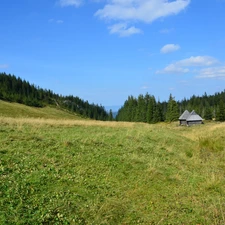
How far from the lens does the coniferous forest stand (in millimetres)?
90375

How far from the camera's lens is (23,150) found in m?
9.57

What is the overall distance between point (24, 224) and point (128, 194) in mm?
3497

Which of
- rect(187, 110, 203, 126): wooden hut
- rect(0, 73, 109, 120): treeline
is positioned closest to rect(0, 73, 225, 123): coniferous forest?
rect(0, 73, 109, 120): treeline

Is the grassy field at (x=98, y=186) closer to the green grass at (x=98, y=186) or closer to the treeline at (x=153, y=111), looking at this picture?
the green grass at (x=98, y=186)

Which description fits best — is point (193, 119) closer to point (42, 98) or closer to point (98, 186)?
point (98, 186)

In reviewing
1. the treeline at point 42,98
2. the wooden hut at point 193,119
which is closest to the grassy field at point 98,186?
the wooden hut at point 193,119

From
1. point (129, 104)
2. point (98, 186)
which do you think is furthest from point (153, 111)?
point (98, 186)

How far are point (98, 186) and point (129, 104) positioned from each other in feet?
346

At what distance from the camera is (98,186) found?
7.64 m

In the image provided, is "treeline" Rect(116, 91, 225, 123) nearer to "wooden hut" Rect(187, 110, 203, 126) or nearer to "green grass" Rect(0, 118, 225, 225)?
"wooden hut" Rect(187, 110, 203, 126)

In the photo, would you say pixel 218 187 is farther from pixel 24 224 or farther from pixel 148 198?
pixel 24 224

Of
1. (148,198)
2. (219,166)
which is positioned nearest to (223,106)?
(219,166)

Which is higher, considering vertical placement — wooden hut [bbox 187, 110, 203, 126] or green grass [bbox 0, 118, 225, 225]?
wooden hut [bbox 187, 110, 203, 126]

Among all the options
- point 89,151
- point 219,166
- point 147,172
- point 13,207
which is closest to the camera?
point 13,207
